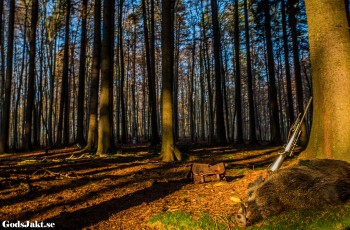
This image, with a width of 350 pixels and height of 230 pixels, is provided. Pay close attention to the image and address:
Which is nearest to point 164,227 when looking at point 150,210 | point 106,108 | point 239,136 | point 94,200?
point 150,210

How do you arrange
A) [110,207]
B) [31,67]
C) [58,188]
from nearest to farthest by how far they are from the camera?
1. [110,207]
2. [58,188]
3. [31,67]

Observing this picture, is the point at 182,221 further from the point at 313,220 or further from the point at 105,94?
the point at 105,94

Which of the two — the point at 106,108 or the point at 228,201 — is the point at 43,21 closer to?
the point at 106,108

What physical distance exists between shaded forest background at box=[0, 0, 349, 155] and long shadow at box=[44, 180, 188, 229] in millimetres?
5902

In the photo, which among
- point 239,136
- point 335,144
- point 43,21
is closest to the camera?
point 335,144

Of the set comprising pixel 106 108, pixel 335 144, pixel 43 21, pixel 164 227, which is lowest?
pixel 164 227

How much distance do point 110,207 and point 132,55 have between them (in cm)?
2898

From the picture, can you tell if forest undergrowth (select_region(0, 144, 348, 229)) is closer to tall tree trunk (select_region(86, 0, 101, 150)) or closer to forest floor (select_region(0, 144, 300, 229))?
forest floor (select_region(0, 144, 300, 229))

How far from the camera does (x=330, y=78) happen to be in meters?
4.66

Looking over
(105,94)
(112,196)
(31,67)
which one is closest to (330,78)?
(112,196)

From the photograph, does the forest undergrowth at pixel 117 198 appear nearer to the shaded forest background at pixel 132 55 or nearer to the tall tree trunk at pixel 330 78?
the tall tree trunk at pixel 330 78

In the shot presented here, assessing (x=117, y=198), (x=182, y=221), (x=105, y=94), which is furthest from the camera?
(x=105, y=94)

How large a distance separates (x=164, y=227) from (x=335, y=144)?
10.5 ft

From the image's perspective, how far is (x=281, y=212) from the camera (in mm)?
3301
